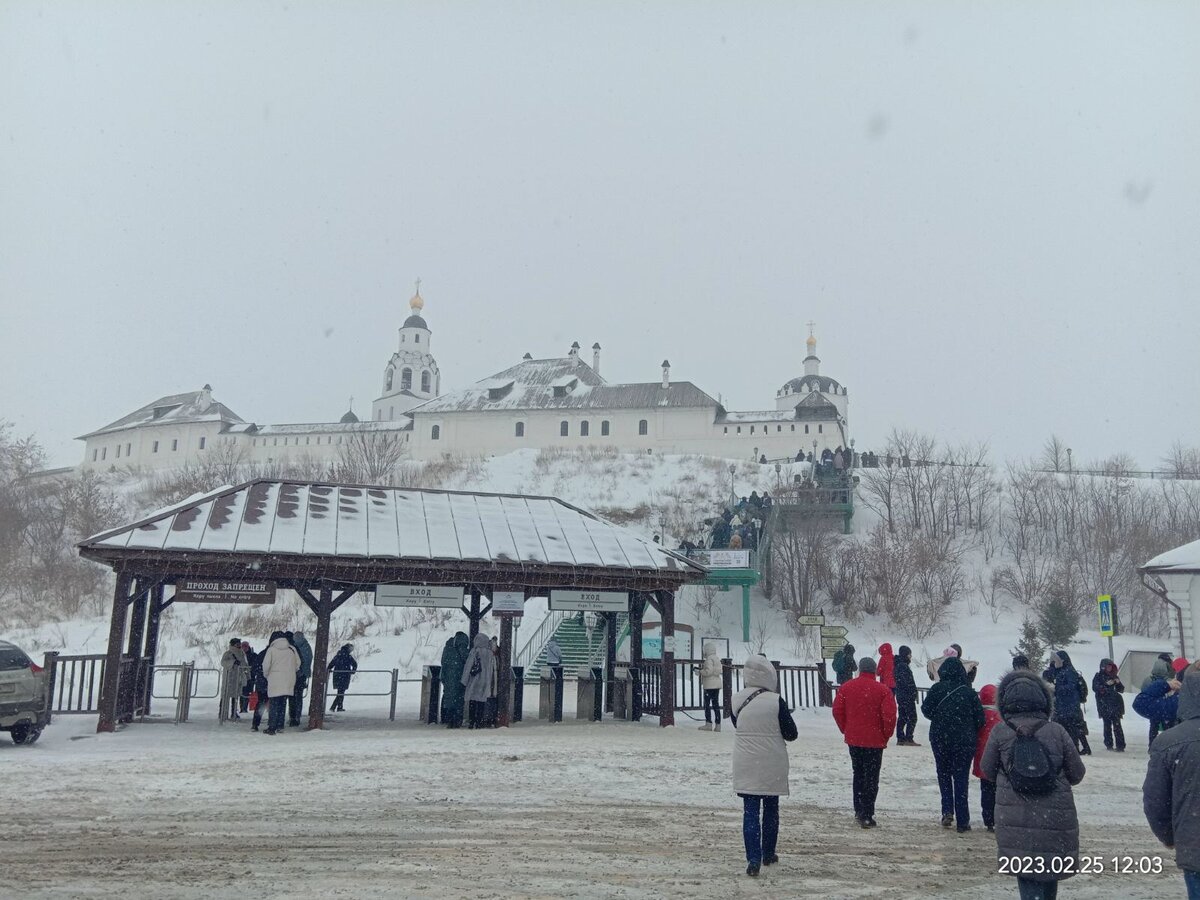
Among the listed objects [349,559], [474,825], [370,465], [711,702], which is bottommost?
[474,825]

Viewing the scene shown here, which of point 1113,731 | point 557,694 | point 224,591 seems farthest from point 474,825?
point 1113,731

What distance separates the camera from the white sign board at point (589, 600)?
55.3 feet

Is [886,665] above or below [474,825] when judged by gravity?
above

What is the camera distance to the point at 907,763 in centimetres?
1233

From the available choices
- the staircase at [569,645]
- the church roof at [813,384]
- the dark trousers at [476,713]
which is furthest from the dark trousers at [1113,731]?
the church roof at [813,384]

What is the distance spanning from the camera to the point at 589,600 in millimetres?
16969

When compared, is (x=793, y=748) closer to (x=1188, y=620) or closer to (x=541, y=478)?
(x=1188, y=620)

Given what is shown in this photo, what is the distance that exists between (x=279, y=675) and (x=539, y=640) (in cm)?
1388

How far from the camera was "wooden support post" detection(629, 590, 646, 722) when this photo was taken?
17.6 meters

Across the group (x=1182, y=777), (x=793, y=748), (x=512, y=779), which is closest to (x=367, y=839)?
(x=512, y=779)

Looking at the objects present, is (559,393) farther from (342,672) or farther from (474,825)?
(474,825)

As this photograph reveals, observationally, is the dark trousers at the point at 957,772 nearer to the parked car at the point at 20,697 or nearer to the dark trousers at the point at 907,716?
the dark trousers at the point at 907,716

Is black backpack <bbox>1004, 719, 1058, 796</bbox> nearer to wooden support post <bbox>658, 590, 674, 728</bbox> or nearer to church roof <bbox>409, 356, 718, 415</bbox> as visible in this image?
wooden support post <bbox>658, 590, 674, 728</bbox>

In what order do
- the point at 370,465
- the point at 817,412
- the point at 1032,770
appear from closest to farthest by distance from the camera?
the point at 1032,770
the point at 370,465
the point at 817,412
